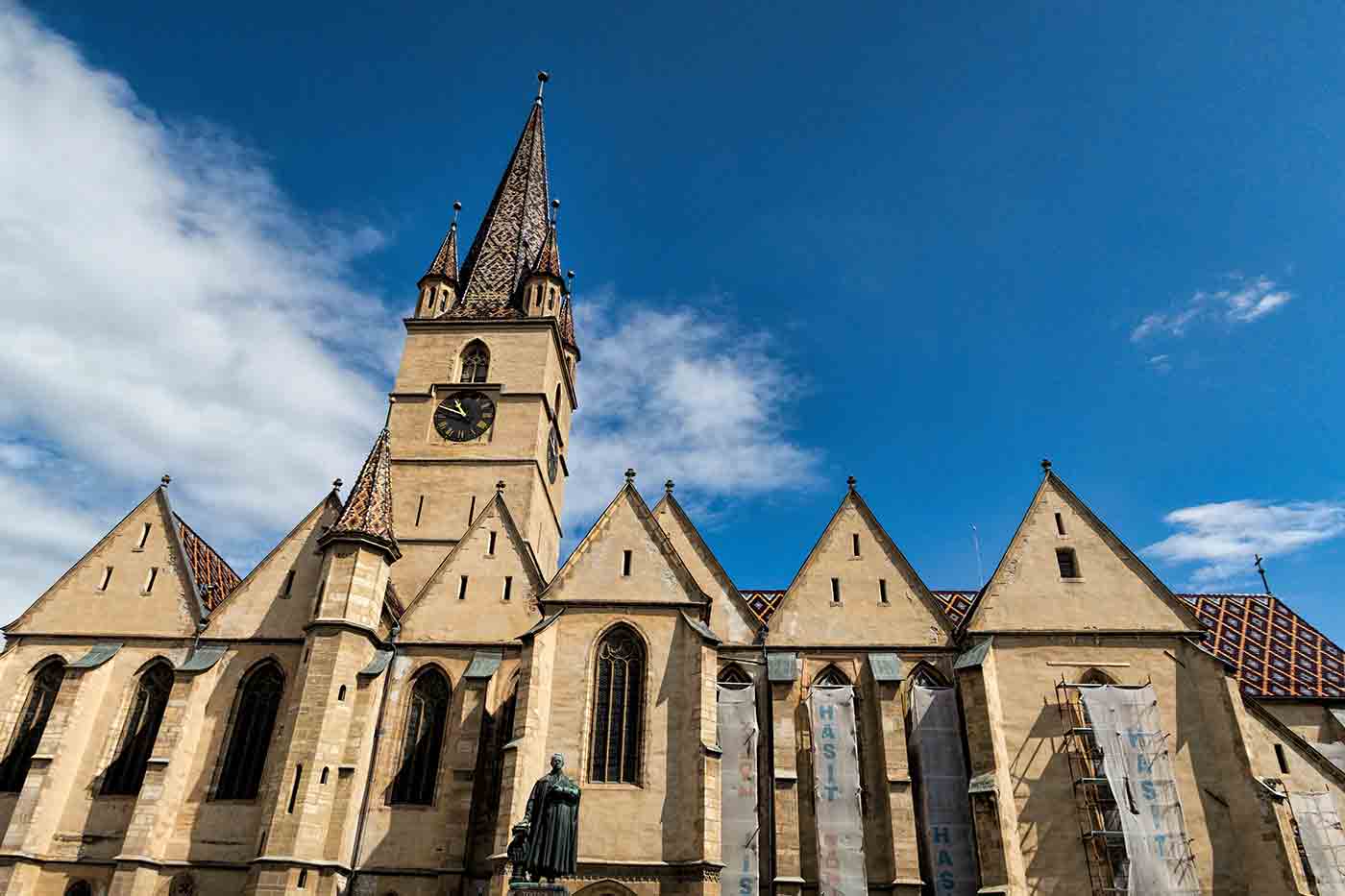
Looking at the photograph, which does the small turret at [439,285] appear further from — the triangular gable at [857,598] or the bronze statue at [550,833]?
the bronze statue at [550,833]

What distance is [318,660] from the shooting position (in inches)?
882

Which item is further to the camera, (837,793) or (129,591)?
(129,591)

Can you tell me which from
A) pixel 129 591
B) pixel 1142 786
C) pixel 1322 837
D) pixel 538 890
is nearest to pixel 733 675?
pixel 1142 786

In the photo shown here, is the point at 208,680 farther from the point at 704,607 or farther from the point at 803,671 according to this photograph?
the point at 803,671

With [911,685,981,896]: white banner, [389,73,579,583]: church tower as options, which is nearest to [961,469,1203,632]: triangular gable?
[911,685,981,896]: white banner

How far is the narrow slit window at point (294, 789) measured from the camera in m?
20.5

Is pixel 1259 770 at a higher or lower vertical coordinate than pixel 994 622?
lower

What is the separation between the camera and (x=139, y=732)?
2369 centimetres

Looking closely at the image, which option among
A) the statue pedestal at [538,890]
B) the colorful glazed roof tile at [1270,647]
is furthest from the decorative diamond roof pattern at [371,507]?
the colorful glazed roof tile at [1270,647]

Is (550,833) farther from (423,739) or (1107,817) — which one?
(1107,817)

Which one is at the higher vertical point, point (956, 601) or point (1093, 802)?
point (956, 601)

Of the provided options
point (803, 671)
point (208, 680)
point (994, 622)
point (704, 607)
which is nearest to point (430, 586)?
point (208, 680)

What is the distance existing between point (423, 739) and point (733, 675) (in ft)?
27.3

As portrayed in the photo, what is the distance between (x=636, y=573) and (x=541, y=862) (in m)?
10.6
